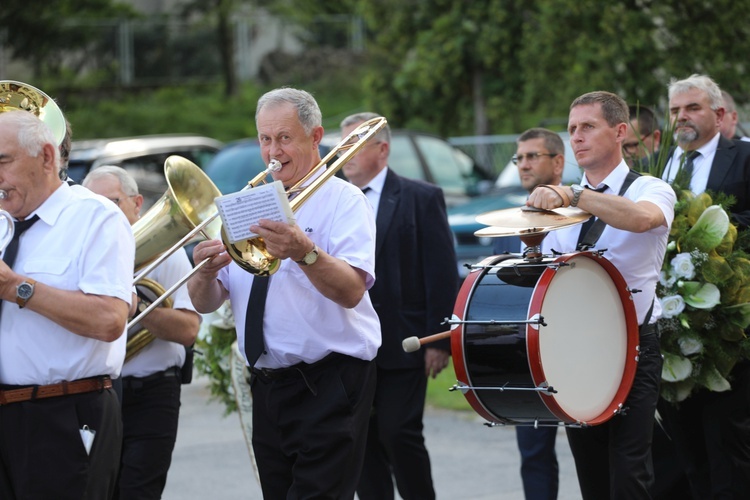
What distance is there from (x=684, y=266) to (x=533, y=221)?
1.28 metres

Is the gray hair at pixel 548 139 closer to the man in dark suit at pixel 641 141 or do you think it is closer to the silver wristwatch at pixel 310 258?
the man in dark suit at pixel 641 141

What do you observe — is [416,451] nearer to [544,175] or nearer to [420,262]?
[420,262]

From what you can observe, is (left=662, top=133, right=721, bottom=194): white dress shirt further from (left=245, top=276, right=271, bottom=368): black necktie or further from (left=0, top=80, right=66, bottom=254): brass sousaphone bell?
(left=0, top=80, right=66, bottom=254): brass sousaphone bell

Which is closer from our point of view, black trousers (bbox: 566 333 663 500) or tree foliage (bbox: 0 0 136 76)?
black trousers (bbox: 566 333 663 500)

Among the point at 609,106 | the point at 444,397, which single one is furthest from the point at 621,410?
the point at 444,397

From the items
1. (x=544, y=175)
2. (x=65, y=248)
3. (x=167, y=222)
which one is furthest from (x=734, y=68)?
(x=65, y=248)

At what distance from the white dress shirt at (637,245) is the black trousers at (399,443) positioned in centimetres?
141

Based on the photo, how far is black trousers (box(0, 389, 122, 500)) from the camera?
12.8ft

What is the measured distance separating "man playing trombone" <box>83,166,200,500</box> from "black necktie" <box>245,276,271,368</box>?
0.91 meters

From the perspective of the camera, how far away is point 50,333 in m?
3.93

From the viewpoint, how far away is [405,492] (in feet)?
19.9

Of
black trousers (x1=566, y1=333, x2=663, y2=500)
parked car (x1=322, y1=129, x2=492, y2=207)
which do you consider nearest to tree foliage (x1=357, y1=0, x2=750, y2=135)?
parked car (x1=322, y1=129, x2=492, y2=207)

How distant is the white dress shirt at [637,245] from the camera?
4.93 metres

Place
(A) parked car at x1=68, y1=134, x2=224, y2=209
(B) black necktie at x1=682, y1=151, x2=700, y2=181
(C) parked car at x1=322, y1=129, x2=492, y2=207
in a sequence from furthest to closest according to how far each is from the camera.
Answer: (A) parked car at x1=68, y1=134, x2=224, y2=209
(C) parked car at x1=322, y1=129, x2=492, y2=207
(B) black necktie at x1=682, y1=151, x2=700, y2=181
